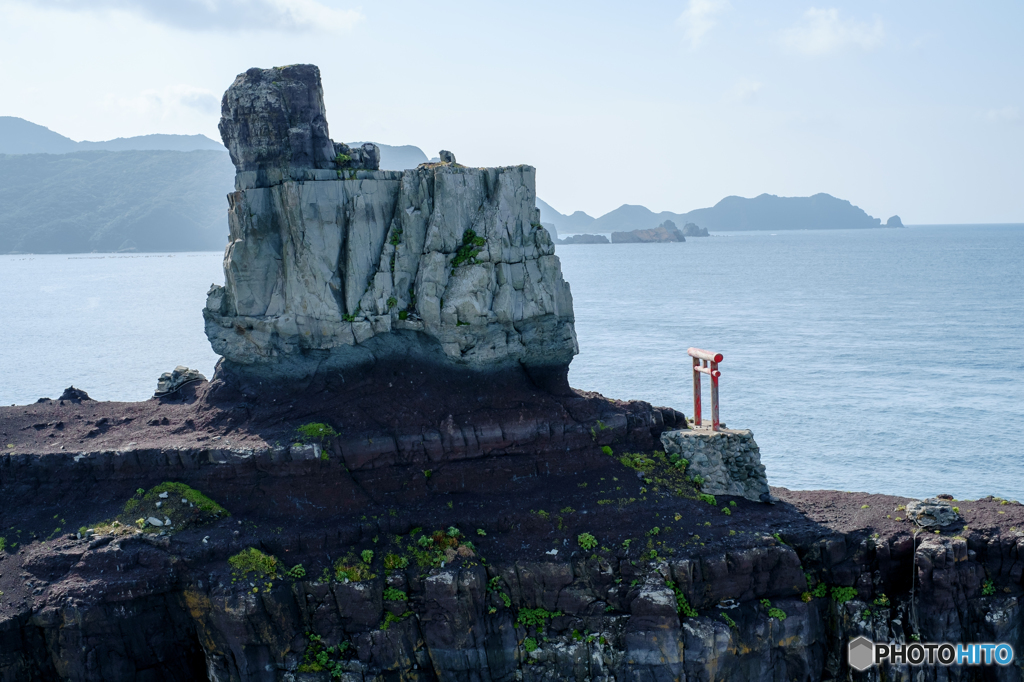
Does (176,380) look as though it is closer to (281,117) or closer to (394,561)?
(281,117)

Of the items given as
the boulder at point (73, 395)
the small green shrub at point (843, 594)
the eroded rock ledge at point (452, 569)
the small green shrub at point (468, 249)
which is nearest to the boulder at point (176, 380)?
the boulder at point (73, 395)

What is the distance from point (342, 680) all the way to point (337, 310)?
527 inches

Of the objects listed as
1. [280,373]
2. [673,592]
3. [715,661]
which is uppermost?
[280,373]

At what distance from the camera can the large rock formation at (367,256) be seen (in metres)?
30.8

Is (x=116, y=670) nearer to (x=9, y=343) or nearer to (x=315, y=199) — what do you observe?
(x=315, y=199)

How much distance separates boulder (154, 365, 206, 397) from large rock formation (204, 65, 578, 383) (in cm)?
610

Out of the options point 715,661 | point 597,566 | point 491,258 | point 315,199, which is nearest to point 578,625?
point 597,566

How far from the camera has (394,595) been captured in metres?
26.0

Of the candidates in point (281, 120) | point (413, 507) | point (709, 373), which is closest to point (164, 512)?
point (413, 507)

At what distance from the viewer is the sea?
45.2 m

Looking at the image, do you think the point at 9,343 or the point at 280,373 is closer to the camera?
the point at 280,373

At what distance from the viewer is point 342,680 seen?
2530 cm

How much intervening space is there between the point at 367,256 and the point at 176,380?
12003mm

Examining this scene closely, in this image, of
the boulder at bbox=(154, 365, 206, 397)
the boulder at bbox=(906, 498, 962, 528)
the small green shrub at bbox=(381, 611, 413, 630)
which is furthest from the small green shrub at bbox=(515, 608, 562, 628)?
the boulder at bbox=(154, 365, 206, 397)
